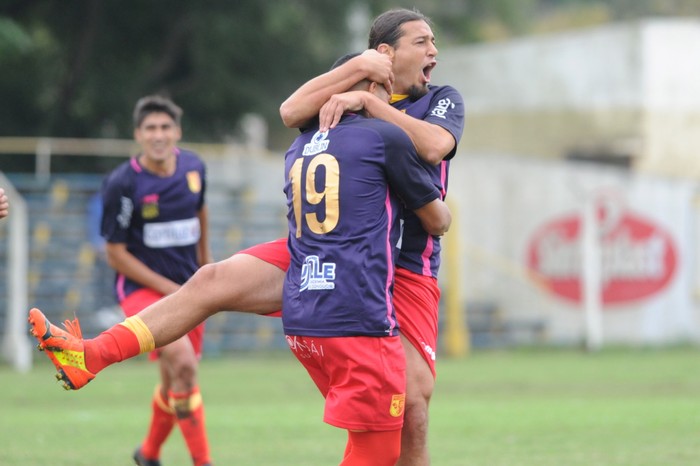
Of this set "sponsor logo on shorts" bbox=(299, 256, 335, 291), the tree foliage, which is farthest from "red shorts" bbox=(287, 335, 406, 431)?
Answer: the tree foliage

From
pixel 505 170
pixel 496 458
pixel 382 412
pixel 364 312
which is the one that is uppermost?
pixel 505 170

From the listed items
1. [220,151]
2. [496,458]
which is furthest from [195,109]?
[496,458]

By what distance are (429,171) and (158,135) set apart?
403 cm

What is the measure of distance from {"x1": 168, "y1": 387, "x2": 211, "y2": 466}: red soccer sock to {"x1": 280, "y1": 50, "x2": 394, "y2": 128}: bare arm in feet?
10.6

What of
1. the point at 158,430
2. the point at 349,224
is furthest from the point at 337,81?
the point at 158,430

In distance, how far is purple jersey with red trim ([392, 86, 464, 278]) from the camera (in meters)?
5.80

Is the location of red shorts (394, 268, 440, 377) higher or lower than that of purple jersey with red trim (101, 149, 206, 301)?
lower

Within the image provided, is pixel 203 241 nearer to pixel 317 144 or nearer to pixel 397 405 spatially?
pixel 317 144

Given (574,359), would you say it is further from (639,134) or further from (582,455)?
(582,455)

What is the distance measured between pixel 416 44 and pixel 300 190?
2.99 feet

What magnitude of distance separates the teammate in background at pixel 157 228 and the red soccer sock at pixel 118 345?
2.78m

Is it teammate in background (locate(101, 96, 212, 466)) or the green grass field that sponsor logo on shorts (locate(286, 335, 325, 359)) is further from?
the green grass field

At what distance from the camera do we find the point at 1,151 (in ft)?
82.0

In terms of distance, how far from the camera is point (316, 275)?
17.7 ft
